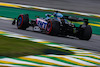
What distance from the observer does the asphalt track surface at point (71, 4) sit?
2012 cm

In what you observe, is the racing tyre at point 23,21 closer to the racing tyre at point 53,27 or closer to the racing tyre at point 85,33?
the racing tyre at point 53,27

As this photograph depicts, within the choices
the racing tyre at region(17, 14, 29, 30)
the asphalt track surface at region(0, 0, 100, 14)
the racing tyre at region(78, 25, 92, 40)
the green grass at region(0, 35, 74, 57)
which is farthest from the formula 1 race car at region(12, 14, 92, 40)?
the asphalt track surface at region(0, 0, 100, 14)

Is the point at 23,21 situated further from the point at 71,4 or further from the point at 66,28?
the point at 71,4

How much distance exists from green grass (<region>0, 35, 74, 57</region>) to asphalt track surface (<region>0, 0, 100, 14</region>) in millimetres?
11654

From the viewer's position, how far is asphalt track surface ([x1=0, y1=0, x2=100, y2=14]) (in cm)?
2012

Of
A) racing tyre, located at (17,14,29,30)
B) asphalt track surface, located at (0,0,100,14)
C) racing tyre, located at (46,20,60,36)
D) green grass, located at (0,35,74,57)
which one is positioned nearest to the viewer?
green grass, located at (0,35,74,57)

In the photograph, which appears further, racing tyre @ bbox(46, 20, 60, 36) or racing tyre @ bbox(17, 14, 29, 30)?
racing tyre @ bbox(17, 14, 29, 30)


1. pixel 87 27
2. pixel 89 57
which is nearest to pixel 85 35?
pixel 87 27

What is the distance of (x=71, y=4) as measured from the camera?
21.4 metres

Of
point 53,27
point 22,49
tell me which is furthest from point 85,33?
point 22,49

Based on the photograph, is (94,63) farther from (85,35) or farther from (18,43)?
(85,35)

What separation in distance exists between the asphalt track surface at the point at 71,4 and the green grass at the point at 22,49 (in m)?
11.7

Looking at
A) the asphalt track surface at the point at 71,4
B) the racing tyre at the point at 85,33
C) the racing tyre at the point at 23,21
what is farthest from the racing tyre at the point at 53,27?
the asphalt track surface at the point at 71,4

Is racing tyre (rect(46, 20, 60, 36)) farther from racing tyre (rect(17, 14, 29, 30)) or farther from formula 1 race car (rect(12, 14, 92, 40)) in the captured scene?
racing tyre (rect(17, 14, 29, 30))
